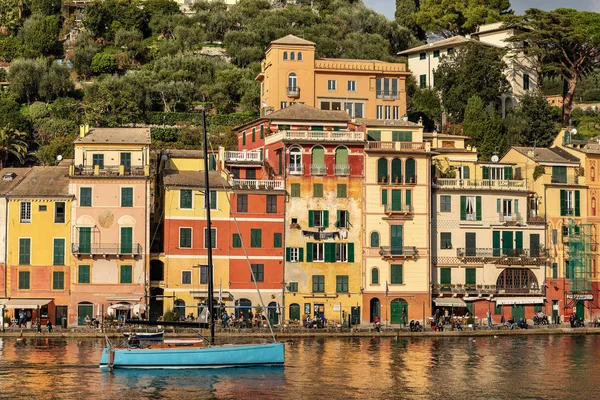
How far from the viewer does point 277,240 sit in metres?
83.1

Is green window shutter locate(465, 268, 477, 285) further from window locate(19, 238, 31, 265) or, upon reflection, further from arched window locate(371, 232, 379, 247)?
window locate(19, 238, 31, 265)

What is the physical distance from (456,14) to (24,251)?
7752cm

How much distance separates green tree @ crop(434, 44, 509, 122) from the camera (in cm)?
11519

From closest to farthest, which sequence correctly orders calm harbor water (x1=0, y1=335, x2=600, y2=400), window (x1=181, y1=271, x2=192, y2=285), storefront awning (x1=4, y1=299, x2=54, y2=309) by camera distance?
calm harbor water (x1=0, y1=335, x2=600, y2=400) < storefront awning (x1=4, y1=299, x2=54, y2=309) < window (x1=181, y1=271, x2=192, y2=285)

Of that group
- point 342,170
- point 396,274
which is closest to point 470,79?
point 342,170

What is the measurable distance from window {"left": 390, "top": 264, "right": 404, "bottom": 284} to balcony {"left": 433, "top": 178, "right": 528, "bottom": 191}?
709cm

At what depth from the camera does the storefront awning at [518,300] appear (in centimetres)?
8694

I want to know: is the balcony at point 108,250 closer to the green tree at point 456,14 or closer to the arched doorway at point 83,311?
the arched doorway at point 83,311

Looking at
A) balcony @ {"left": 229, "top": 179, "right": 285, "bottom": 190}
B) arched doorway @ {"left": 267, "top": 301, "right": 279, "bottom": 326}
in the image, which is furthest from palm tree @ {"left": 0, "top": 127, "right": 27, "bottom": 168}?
arched doorway @ {"left": 267, "top": 301, "right": 279, "bottom": 326}

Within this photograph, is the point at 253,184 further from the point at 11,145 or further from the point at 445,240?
the point at 11,145

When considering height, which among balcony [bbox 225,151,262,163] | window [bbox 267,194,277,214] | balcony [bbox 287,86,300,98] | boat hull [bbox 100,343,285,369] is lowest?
boat hull [bbox 100,343,285,369]

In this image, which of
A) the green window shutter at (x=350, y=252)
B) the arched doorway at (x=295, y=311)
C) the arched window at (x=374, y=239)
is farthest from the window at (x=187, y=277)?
the arched window at (x=374, y=239)

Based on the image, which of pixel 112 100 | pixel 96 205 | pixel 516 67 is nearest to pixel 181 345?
pixel 96 205

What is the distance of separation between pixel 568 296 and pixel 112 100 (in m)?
46.6
